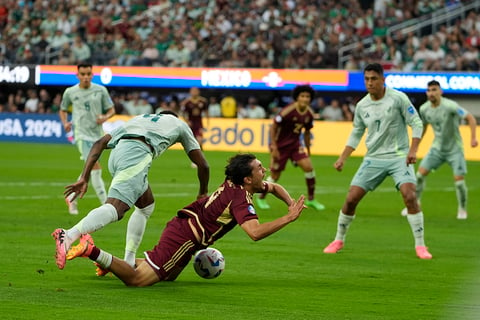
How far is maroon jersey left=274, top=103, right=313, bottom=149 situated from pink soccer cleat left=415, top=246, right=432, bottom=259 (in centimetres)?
719

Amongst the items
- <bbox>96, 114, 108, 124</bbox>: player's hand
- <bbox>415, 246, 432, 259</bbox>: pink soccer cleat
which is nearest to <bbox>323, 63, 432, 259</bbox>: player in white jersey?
<bbox>415, 246, 432, 259</bbox>: pink soccer cleat

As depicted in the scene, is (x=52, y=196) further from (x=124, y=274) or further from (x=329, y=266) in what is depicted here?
(x=124, y=274)

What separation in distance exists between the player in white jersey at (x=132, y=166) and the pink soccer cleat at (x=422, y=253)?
11.9ft

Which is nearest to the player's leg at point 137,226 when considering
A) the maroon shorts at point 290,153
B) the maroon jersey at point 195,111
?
the maroon shorts at point 290,153

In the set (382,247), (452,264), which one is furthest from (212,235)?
(382,247)

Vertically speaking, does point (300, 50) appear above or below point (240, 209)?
below

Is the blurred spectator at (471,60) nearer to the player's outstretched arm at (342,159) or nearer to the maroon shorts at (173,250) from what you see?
the player's outstretched arm at (342,159)

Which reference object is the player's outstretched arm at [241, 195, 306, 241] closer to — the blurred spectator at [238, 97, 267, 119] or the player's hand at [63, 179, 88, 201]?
the player's hand at [63, 179, 88, 201]

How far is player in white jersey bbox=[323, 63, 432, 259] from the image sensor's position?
14023 millimetres

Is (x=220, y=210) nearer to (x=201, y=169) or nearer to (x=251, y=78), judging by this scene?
(x=201, y=169)

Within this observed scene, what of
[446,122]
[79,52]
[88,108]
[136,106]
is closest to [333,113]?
[136,106]

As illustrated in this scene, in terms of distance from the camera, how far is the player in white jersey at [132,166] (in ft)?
35.7

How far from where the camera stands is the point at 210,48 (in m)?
44.2

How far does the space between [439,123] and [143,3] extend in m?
30.9
